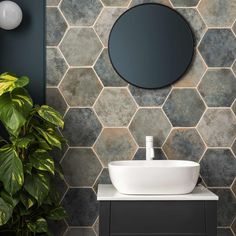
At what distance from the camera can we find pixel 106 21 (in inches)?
99.8

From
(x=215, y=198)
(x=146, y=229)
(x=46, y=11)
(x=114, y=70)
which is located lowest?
(x=146, y=229)

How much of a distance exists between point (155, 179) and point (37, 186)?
1.90 ft

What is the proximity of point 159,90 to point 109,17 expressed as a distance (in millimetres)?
526

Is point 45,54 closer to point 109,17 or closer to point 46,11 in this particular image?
point 46,11

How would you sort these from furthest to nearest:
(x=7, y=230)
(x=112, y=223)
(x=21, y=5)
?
(x=21, y=5) → (x=7, y=230) → (x=112, y=223)

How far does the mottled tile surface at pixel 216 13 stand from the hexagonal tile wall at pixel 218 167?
30.0 inches

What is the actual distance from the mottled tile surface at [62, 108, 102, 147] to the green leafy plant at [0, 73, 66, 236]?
0.63ft

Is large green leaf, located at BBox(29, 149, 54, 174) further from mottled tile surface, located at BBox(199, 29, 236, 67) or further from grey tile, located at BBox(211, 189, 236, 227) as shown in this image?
mottled tile surface, located at BBox(199, 29, 236, 67)

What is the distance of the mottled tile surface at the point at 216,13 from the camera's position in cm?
255

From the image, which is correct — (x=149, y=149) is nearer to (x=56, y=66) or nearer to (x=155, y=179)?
(x=155, y=179)

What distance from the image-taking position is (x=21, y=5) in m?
2.52

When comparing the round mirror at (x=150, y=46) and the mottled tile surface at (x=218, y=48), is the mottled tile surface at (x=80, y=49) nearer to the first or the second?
the round mirror at (x=150, y=46)

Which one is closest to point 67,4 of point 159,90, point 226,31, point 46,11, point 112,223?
point 46,11

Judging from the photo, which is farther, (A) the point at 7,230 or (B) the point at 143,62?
(B) the point at 143,62
